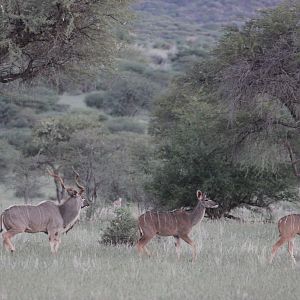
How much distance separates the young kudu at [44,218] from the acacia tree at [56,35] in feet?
10.7

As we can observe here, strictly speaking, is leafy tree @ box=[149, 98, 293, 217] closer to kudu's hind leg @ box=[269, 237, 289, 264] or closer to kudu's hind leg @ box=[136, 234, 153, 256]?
kudu's hind leg @ box=[269, 237, 289, 264]

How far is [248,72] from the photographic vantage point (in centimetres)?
1593

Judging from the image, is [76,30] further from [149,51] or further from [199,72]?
[149,51]

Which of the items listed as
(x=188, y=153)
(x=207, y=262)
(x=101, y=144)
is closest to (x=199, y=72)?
(x=188, y=153)

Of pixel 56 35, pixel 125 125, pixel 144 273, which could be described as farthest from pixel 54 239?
pixel 125 125

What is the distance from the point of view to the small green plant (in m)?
11.7

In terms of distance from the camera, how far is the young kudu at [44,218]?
32.6ft

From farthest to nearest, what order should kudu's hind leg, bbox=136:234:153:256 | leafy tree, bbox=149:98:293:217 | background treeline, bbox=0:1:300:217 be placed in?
leafy tree, bbox=149:98:293:217 → background treeline, bbox=0:1:300:217 → kudu's hind leg, bbox=136:234:153:256

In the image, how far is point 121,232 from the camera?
11773mm

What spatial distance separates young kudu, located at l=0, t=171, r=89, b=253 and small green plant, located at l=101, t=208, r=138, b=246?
2.35 feet

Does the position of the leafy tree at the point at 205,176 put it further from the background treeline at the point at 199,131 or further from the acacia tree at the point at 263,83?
the acacia tree at the point at 263,83

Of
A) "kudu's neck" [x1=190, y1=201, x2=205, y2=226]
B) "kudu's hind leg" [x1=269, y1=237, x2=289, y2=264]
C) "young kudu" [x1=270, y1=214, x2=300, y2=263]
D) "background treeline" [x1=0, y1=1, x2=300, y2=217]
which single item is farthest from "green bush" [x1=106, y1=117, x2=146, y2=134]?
"kudu's hind leg" [x1=269, y1=237, x2=289, y2=264]

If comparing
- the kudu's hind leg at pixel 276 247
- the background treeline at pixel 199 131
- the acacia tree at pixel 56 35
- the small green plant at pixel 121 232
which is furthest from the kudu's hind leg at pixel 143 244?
the background treeline at pixel 199 131

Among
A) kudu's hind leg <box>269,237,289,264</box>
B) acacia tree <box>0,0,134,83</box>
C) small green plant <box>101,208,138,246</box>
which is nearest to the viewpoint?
kudu's hind leg <box>269,237,289,264</box>
